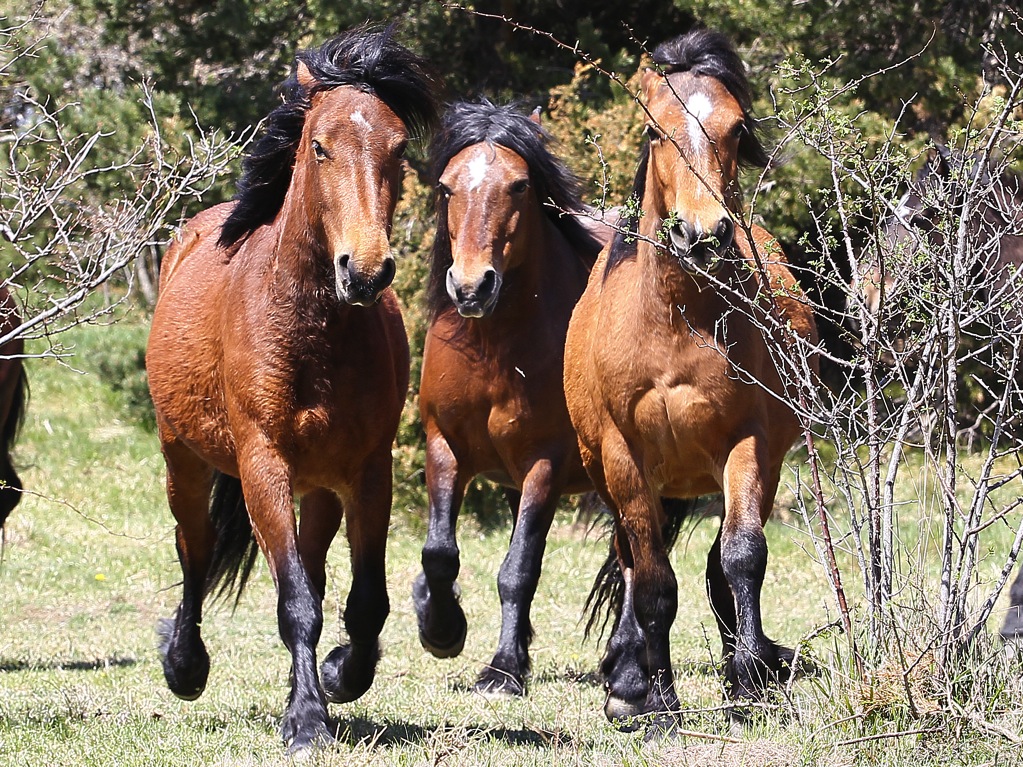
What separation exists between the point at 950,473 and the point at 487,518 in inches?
301

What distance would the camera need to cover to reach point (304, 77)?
199 inches

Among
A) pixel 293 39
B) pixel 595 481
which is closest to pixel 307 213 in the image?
pixel 595 481

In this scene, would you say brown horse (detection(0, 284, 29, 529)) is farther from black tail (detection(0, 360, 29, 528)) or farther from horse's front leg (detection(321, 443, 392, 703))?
horse's front leg (detection(321, 443, 392, 703))

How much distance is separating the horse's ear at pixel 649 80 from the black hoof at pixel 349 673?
7.43 feet

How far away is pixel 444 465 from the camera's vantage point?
6352 mm

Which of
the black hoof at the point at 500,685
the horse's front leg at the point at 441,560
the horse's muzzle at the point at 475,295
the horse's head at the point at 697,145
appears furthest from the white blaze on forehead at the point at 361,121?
the black hoof at the point at 500,685

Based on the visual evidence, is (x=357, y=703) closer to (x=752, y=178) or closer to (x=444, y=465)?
(x=444, y=465)

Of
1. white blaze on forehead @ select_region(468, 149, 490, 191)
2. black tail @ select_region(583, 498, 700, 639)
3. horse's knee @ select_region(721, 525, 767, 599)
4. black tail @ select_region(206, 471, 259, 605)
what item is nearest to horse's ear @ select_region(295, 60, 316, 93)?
white blaze on forehead @ select_region(468, 149, 490, 191)

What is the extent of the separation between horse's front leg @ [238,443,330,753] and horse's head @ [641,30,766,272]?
1551 millimetres

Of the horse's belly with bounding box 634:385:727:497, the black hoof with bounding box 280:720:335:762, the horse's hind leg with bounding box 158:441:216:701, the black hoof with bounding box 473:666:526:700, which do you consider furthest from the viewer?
the black hoof with bounding box 473:666:526:700

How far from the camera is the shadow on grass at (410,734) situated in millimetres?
4531

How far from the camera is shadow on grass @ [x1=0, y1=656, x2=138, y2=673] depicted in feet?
22.2

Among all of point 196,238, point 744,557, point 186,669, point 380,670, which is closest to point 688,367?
point 744,557

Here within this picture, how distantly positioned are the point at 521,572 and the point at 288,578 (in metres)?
1.59
